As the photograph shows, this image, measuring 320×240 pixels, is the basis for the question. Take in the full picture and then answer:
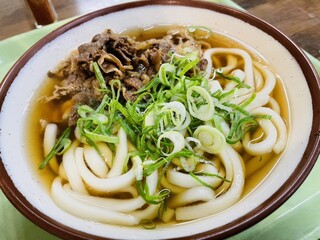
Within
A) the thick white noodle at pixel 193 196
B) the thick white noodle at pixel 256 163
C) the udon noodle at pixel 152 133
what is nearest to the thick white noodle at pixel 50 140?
the udon noodle at pixel 152 133

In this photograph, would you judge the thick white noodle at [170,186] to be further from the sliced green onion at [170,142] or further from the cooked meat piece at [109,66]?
the cooked meat piece at [109,66]

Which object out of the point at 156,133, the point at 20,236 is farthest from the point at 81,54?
the point at 20,236

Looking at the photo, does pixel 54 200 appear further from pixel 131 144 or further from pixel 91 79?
pixel 91 79

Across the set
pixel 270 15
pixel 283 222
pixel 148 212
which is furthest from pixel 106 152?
pixel 270 15

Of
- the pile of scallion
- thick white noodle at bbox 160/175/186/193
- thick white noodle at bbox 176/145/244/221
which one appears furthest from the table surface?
thick white noodle at bbox 160/175/186/193

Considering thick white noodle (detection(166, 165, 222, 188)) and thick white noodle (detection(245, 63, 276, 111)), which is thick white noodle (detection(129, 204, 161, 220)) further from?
thick white noodle (detection(245, 63, 276, 111))

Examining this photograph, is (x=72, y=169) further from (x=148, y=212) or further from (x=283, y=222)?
(x=283, y=222)
